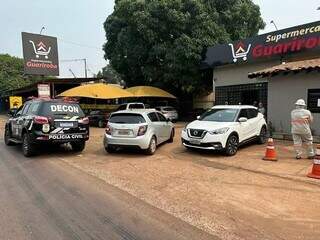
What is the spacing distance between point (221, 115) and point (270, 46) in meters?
9.67

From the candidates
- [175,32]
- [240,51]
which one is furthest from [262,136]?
[175,32]

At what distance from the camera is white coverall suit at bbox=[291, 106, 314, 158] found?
11445 millimetres

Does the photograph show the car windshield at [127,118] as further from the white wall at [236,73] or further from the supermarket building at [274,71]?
the white wall at [236,73]

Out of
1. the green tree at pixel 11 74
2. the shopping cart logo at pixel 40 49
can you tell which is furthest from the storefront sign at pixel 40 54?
the green tree at pixel 11 74

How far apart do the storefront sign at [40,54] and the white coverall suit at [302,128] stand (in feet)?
72.9

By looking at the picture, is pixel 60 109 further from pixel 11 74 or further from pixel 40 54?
pixel 11 74

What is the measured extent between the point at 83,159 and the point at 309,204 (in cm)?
720

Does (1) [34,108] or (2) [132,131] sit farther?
(1) [34,108]

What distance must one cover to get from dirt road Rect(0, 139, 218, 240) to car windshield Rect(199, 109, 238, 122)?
18.7 ft

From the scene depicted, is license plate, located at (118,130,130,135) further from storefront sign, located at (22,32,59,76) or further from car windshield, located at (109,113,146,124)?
storefront sign, located at (22,32,59,76)

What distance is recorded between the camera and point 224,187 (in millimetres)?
8188

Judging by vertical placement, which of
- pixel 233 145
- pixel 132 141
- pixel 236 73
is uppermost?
pixel 236 73

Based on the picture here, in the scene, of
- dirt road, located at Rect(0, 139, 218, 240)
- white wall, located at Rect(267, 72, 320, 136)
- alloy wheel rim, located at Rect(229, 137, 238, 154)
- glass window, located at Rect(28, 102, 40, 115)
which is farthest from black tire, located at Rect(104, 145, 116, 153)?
white wall, located at Rect(267, 72, 320, 136)

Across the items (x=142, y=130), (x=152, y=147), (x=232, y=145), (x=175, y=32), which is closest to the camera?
(x=142, y=130)
